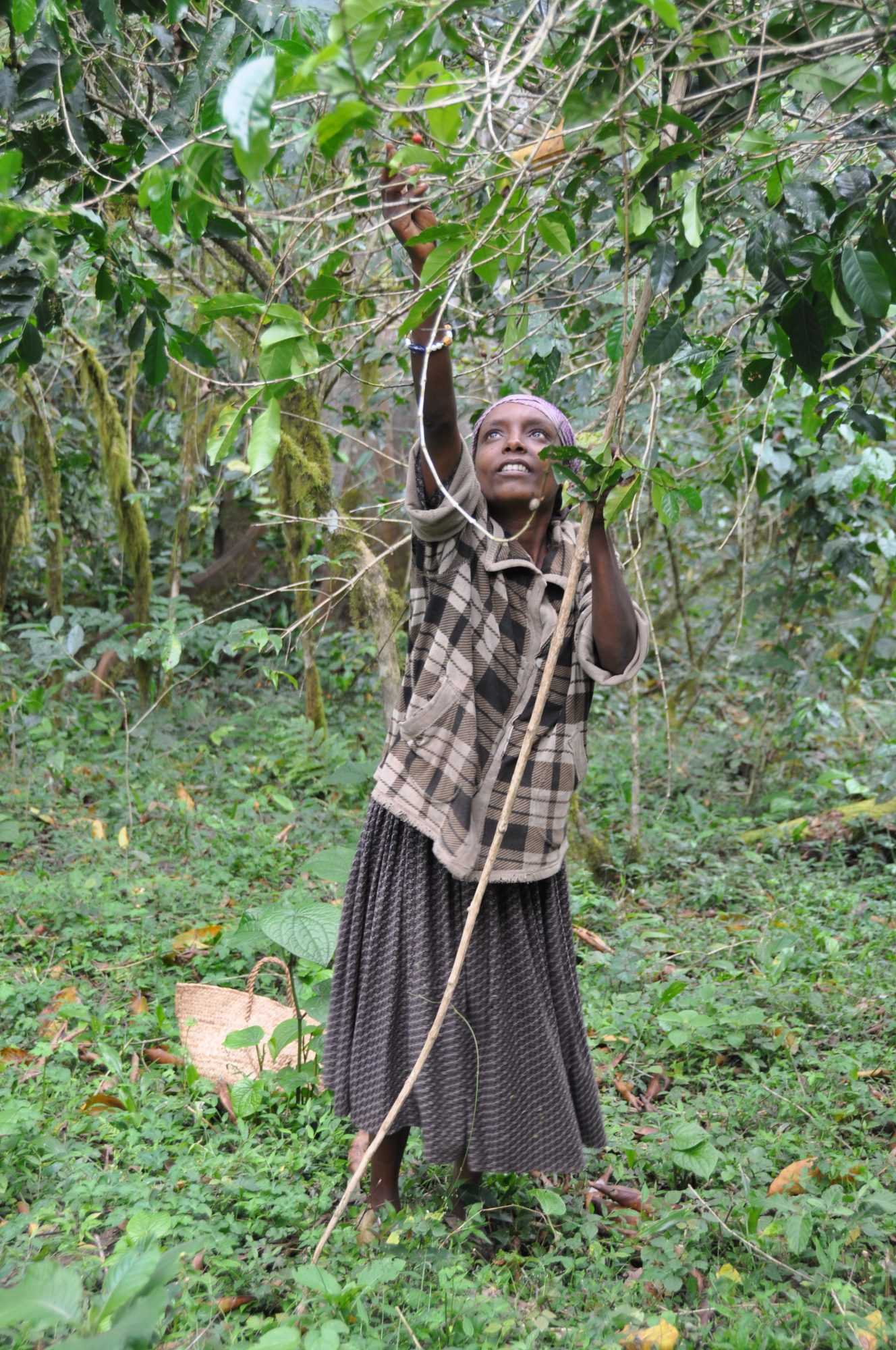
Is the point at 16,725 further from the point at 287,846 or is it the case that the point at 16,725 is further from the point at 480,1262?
the point at 480,1262

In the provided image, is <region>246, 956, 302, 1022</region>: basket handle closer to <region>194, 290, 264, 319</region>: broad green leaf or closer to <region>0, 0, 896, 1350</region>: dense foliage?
<region>0, 0, 896, 1350</region>: dense foliage

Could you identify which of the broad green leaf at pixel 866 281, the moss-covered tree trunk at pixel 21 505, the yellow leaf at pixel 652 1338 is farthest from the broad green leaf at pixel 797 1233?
the moss-covered tree trunk at pixel 21 505

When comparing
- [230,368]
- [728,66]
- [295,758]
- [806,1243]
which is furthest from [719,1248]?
[230,368]

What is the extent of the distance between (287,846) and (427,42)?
4071 millimetres

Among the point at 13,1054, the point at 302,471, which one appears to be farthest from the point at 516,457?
the point at 302,471

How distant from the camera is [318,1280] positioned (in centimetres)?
209

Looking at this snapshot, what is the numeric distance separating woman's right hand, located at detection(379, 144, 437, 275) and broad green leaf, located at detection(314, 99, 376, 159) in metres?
0.40

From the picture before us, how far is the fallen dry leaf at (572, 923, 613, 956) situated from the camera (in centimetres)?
439

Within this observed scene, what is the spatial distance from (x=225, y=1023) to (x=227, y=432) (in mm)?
2268

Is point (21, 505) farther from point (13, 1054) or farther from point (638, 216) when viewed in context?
point (638, 216)

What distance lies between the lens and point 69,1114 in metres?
3.01

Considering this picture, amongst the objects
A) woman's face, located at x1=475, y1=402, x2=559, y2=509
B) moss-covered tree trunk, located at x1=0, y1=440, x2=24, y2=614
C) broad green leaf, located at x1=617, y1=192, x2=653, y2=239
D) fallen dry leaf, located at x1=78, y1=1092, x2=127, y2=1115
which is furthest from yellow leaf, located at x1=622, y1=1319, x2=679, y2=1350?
moss-covered tree trunk, located at x1=0, y1=440, x2=24, y2=614

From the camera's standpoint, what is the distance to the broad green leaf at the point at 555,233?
1.97 metres

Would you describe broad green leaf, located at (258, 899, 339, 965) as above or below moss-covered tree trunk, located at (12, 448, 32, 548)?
below
